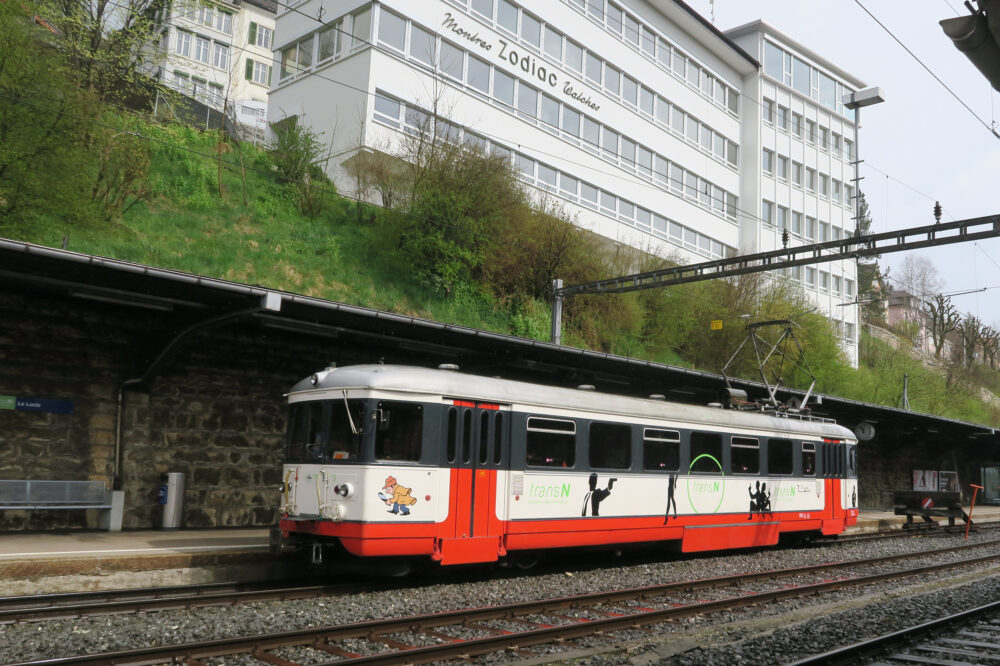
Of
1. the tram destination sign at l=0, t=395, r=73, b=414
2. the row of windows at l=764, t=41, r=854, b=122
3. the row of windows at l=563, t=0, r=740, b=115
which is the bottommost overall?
the tram destination sign at l=0, t=395, r=73, b=414

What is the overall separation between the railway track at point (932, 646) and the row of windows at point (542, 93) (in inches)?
931

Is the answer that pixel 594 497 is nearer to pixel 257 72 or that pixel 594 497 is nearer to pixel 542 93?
pixel 542 93

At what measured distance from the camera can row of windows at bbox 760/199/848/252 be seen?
46.7 m

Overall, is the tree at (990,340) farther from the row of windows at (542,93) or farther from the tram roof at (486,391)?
the tram roof at (486,391)

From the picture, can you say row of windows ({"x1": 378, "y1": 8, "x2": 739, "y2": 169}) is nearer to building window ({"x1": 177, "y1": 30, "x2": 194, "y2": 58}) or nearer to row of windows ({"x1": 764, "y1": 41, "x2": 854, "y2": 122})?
row of windows ({"x1": 764, "y1": 41, "x2": 854, "y2": 122})

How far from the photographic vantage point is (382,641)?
7.53 meters

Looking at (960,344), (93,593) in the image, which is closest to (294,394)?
(93,593)

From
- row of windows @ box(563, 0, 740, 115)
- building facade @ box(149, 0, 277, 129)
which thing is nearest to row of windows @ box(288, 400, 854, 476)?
row of windows @ box(563, 0, 740, 115)

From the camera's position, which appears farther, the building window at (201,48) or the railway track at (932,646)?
the building window at (201,48)

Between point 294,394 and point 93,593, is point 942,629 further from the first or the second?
point 93,593

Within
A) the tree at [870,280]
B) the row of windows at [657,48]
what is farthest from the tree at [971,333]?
the row of windows at [657,48]

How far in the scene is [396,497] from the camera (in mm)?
9992

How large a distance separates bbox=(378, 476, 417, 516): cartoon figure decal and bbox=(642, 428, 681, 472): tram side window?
462 centimetres

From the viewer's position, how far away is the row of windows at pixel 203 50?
52.3 metres
